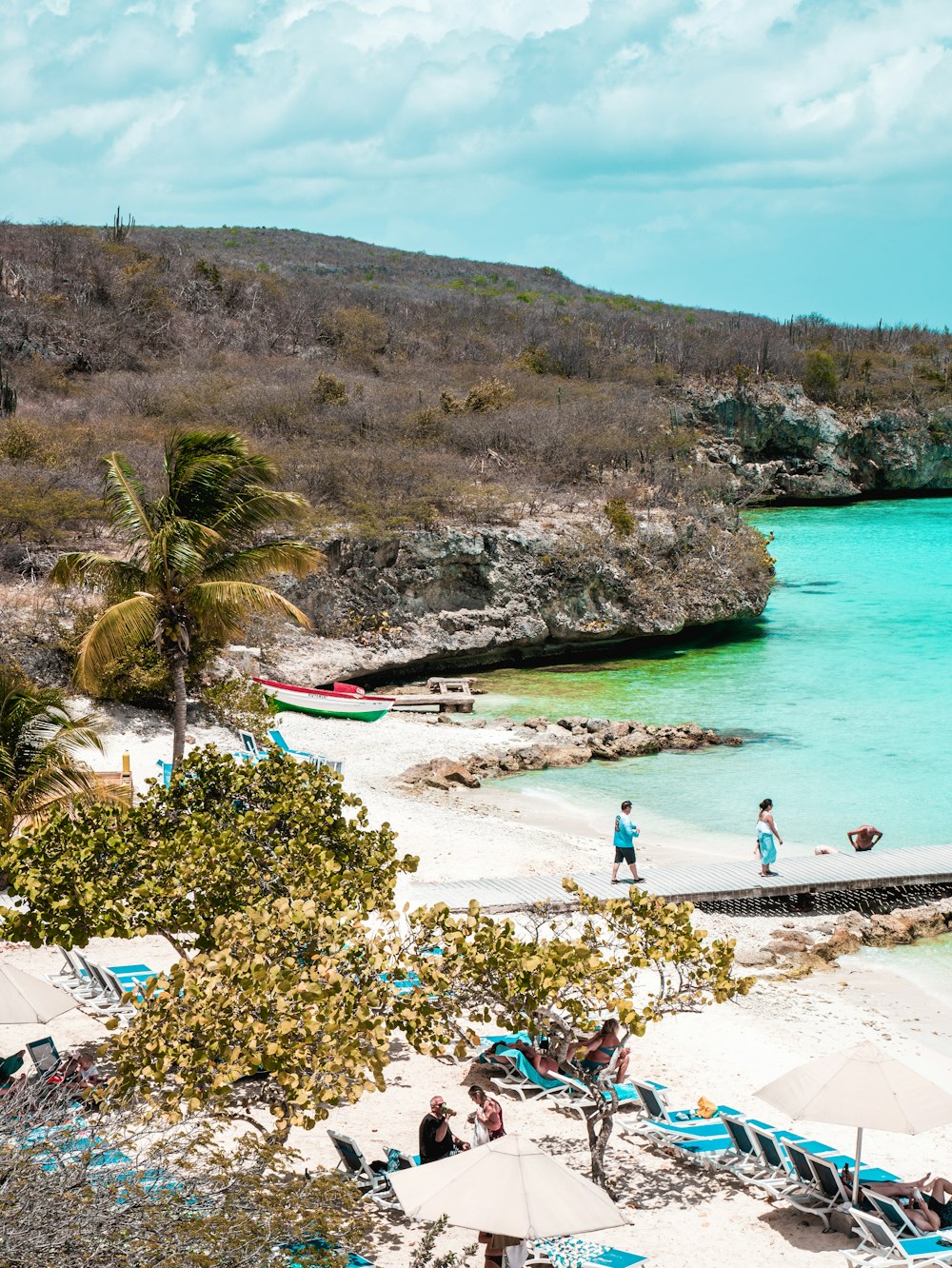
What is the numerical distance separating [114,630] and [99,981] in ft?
18.5

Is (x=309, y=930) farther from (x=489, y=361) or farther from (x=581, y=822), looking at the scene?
(x=489, y=361)

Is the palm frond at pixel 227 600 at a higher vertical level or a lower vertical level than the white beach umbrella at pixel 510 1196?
higher

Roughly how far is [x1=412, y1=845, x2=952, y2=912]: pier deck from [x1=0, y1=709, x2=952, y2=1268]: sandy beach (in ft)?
1.88

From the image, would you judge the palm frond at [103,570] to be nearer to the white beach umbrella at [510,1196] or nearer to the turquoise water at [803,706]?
the turquoise water at [803,706]

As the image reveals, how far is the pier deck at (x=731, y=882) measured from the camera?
17688mm

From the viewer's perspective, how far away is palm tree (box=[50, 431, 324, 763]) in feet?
58.1

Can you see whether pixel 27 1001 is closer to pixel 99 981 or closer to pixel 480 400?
pixel 99 981

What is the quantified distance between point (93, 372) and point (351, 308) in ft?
58.8

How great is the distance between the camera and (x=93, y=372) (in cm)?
5388

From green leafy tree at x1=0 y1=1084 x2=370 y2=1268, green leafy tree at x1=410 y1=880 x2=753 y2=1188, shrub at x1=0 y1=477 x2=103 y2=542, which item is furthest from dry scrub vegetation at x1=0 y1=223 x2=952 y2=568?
green leafy tree at x1=0 y1=1084 x2=370 y2=1268

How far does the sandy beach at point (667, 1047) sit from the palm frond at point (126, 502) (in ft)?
20.4

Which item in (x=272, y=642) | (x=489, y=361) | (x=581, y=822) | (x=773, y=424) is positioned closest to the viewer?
(x=581, y=822)

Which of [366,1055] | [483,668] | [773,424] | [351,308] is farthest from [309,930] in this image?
[773,424]

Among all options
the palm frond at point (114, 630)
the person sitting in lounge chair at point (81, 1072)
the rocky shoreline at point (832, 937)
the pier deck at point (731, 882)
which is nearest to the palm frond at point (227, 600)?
the palm frond at point (114, 630)
